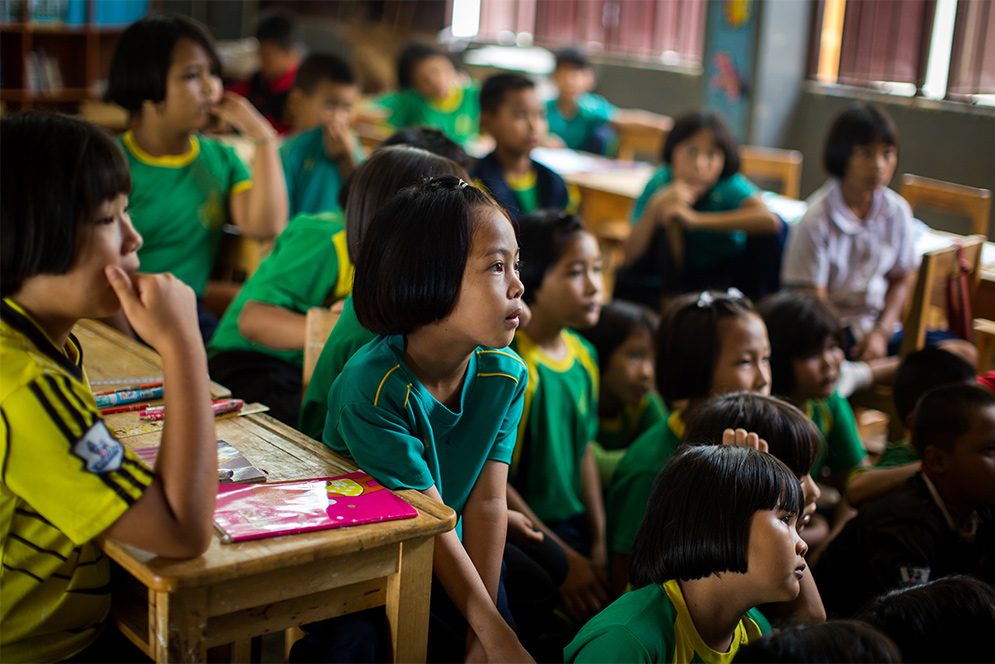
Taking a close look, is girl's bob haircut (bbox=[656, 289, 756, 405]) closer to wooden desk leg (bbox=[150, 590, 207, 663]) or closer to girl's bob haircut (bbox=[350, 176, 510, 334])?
girl's bob haircut (bbox=[350, 176, 510, 334])

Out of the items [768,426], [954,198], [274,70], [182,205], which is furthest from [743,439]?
[274,70]

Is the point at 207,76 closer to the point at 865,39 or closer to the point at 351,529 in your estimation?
the point at 351,529

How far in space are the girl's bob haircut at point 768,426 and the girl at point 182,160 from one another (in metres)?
1.40

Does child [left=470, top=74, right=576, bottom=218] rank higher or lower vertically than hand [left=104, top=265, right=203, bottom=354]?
higher

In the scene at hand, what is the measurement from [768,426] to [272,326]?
1008 millimetres

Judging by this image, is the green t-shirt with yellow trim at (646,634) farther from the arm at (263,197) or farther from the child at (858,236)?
the child at (858,236)

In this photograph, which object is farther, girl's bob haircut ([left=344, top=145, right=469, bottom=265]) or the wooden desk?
girl's bob haircut ([left=344, top=145, right=469, bottom=265])

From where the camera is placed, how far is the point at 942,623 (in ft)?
3.82

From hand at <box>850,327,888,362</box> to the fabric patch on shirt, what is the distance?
7.67 feet

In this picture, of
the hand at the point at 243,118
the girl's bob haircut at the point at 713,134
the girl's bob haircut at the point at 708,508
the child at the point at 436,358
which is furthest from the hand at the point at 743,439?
the girl's bob haircut at the point at 713,134

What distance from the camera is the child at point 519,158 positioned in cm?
309

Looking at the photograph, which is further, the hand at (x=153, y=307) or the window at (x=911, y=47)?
the window at (x=911, y=47)

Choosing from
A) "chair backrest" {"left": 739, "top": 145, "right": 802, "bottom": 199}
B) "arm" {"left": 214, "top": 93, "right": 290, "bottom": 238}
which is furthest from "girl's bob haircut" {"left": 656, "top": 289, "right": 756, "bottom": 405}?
"chair backrest" {"left": 739, "top": 145, "right": 802, "bottom": 199}

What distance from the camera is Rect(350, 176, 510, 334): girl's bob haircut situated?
52.0 inches
